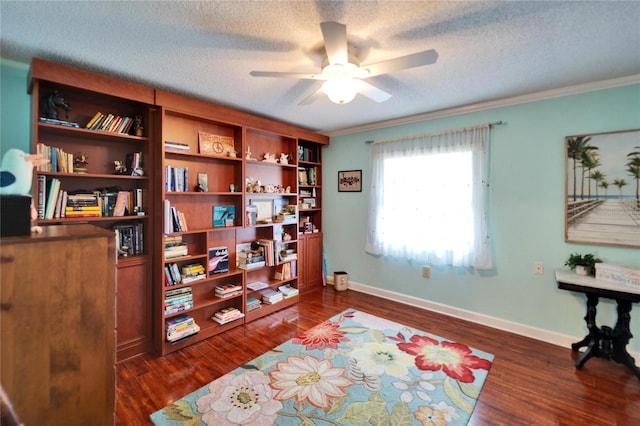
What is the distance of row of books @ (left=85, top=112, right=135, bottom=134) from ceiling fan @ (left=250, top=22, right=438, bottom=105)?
1.45 metres

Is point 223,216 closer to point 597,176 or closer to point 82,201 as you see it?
point 82,201

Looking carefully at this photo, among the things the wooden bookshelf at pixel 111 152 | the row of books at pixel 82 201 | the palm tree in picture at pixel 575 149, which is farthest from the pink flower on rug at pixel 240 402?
the palm tree in picture at pixel 575 149

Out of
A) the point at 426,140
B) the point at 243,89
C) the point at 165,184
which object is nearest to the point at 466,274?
the point at 426,140

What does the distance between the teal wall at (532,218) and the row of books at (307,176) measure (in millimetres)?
1596

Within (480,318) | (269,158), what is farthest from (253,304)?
(480,318)

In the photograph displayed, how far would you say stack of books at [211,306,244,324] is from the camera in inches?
112

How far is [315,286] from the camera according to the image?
4.18m

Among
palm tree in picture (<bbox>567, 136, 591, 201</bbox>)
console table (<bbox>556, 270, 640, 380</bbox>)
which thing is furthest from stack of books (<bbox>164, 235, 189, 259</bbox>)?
palm tree in picture (<bbox>567, 136, 591, 201</bbox>)

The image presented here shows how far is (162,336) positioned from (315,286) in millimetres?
2221

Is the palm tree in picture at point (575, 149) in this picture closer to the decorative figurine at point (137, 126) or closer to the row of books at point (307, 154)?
the row of books at point (307, 154)

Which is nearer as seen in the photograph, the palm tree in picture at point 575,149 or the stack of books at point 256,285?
the palm tree in picture at point 575,149

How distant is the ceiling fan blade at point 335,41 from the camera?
1.30m

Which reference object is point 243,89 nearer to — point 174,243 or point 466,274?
point 174,243

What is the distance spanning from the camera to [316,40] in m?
1.75
